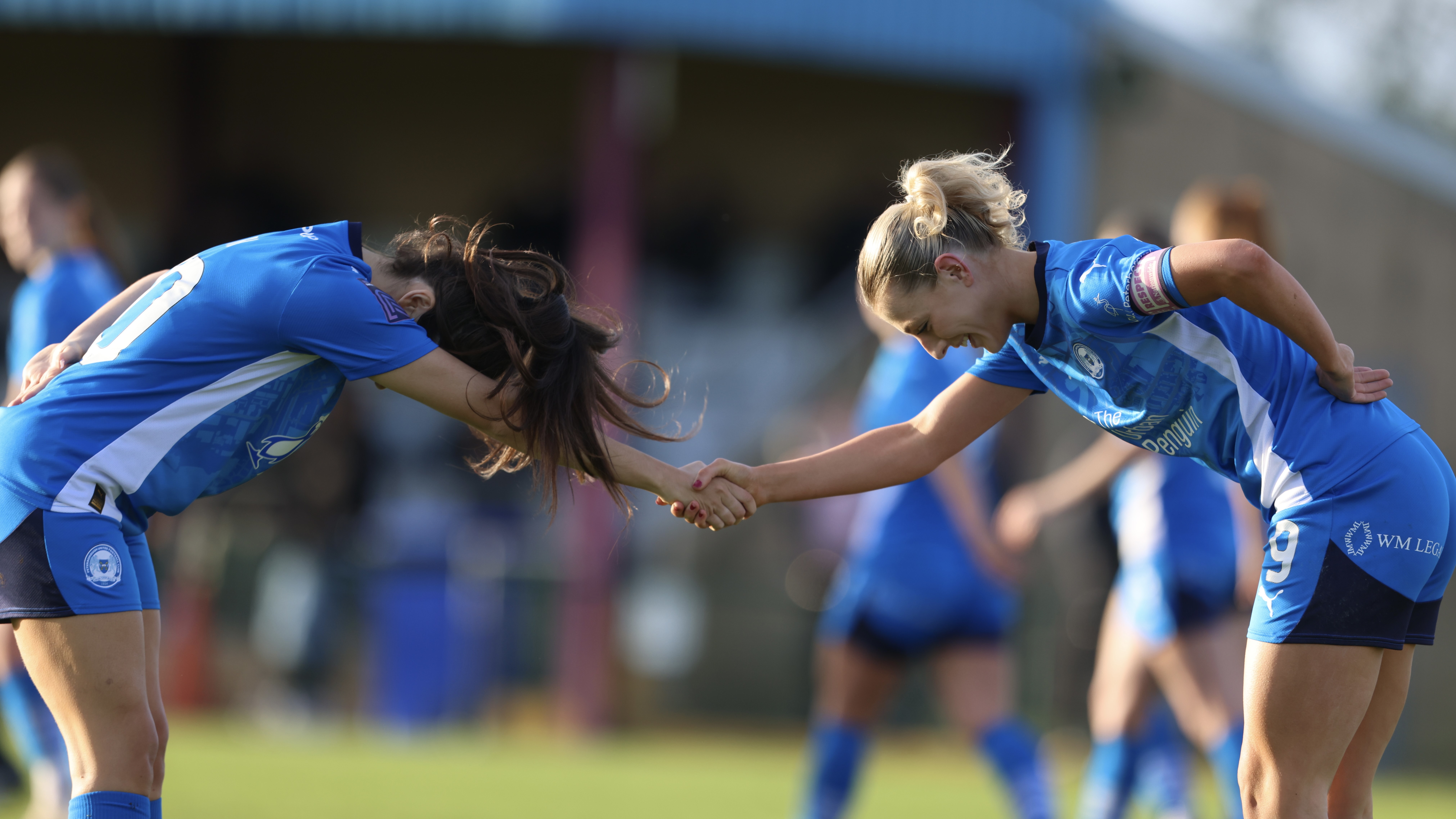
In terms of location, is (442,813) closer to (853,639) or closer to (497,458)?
(853,639)

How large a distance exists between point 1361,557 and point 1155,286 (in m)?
0.72

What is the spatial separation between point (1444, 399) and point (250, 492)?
1027cm

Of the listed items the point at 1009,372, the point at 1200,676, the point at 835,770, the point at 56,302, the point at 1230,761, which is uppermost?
the point at 1009,372

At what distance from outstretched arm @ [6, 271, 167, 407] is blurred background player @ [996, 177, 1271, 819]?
3284mm

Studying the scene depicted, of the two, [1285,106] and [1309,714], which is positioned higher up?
[1285,106]

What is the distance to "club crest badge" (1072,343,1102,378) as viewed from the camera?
10.9 feet

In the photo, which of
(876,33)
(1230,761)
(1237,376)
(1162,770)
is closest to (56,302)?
(1237,376)

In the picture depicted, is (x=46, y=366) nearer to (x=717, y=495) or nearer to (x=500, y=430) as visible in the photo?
(x=500, y=430)

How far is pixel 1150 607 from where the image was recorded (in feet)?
18.0

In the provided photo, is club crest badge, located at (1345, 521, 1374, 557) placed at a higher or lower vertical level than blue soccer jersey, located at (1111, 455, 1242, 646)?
higher

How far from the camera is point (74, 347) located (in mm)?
3445

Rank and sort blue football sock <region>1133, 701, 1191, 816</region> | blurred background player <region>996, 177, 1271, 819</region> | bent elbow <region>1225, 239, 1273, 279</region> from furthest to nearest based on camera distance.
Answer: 1. blue football sock <region>1133, 701, 1191, 816</region>
2. blurred background player <region>996, 177, 1271, 819</region>
3. bent elbow <region>1225, 239, 1273, 279</region>

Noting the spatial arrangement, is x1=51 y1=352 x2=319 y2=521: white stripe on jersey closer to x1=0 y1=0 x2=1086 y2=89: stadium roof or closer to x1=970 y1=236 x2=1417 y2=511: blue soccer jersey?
x1=970 y1=236 x2=1417 y2=511: blue soccer jersey

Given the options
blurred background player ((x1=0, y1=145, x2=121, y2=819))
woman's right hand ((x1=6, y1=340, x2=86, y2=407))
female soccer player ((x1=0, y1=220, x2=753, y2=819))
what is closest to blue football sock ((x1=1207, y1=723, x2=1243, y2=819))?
female soccer player ((x1=0, y1=220, x2=753, y2=819))
